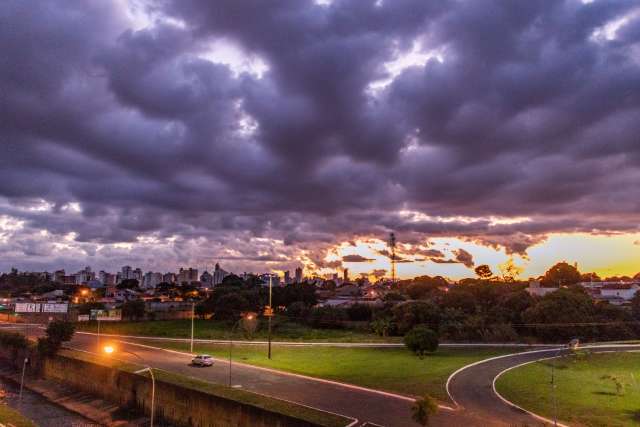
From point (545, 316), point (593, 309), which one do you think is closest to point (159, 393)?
point (545, 316)

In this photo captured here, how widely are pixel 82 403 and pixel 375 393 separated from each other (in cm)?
3336

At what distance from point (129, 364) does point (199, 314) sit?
6367 cm

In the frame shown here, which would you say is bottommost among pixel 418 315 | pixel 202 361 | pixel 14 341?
pixel 14 341

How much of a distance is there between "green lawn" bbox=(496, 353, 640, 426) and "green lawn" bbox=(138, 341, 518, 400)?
6.54m

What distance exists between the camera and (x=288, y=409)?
31.6 meters

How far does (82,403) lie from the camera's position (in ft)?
169

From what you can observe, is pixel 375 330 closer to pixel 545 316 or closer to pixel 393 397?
pixel 545 316

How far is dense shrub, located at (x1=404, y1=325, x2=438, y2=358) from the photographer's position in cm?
5884

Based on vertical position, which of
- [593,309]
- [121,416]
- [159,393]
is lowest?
[121,416]

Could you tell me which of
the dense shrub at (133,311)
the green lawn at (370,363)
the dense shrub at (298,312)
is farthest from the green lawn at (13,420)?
the dense shrub at (298,312)

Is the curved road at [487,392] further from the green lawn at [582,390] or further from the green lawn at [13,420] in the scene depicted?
the green lawn at [13,420]

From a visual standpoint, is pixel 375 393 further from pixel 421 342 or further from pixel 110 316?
pixel 110 316

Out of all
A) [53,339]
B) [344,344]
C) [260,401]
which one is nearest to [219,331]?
[344,344]

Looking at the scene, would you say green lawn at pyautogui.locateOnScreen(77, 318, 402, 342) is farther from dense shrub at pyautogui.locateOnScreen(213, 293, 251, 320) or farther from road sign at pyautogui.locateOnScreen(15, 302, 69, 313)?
road sign at pyautogui.locateOnScreen(15, 302, 69, 313)
